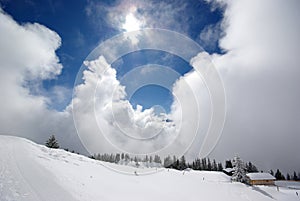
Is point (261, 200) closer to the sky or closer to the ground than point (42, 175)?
closer to the ground

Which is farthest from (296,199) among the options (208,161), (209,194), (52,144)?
(208,161)

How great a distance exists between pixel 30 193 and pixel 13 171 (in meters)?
3.73

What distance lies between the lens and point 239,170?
41.2 meters

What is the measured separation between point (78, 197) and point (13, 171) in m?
4.75

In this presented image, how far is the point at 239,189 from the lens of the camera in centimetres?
3066

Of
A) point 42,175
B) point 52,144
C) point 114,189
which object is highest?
point 52,144

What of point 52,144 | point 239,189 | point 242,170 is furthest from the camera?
point 52,144

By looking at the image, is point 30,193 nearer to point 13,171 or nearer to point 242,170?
point 13,171

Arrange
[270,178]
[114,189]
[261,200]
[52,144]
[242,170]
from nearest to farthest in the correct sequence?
[114,189] < [261,200] < [242,170] < [52,144] < [270,178]

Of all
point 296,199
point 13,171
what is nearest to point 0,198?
point 13,171

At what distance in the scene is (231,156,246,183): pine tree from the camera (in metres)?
40.8

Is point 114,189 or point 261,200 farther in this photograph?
point 261,200

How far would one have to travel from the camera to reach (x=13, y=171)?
39.8 feet

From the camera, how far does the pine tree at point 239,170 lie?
134ft
